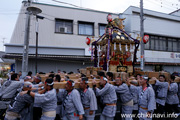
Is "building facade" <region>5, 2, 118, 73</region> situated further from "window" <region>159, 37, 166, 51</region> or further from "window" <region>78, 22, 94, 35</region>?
"window" <region>159, 37, 166, 51</region>

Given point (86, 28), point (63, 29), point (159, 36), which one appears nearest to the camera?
point (63, 29)

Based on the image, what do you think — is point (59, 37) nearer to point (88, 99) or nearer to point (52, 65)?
point (52, 65)

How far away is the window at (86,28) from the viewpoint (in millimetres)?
13618

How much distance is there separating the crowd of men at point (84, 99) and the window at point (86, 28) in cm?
992

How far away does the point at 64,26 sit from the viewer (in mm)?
13109

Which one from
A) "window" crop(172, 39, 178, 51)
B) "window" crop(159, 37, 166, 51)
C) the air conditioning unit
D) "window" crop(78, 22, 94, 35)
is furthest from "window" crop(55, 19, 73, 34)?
"window" crop(172, 39, 178, 51)

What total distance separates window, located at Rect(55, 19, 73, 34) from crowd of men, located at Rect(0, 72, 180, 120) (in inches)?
364

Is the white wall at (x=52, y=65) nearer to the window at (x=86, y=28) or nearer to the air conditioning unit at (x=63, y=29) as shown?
the air conditioning unit at (x=63, y=29)

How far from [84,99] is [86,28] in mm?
11662

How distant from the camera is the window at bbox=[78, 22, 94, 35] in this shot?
1362 cm

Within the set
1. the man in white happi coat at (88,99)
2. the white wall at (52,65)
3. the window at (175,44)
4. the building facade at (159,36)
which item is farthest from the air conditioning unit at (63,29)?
the window at (175,44)

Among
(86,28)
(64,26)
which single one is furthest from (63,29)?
(86,28)

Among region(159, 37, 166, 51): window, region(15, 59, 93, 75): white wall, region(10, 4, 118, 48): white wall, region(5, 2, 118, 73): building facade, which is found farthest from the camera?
region(159, 37, 166, 51): window

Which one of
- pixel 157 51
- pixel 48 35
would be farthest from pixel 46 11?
pixel 157 51
